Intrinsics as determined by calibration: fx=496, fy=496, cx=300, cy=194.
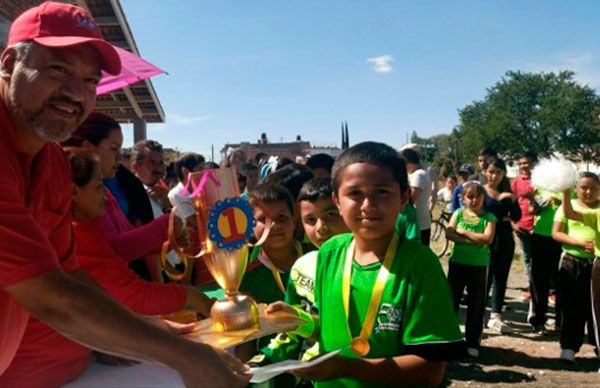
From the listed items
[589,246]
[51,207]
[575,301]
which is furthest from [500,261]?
[51,207]

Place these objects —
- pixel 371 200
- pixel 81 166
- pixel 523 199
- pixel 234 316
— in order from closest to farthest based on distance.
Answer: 1. pixel 371 200
2. pixel 234 316
3. pixel 81 166
4. pixel 523 199

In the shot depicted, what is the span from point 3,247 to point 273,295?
1622 mm

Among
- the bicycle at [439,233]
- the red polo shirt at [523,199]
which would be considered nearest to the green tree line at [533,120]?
the bicycle at [439,233]

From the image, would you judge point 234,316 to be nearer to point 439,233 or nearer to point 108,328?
point 108,328

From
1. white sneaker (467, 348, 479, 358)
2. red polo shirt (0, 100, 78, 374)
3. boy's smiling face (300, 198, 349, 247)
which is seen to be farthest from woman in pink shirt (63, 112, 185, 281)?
white sneaker (467, 348, 479, 358)

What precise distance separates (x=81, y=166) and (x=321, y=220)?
1240 mm

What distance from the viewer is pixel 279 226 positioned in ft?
8.99

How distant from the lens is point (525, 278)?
29.3 feet

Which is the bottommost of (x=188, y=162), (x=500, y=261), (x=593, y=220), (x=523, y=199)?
(x=500, y=261)

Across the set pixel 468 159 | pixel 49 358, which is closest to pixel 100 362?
pixel 49 358

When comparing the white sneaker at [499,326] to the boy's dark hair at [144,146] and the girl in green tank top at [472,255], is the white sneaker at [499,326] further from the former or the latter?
the boy's dark hair at [144,146]

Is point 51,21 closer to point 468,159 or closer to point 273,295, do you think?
point 273,295

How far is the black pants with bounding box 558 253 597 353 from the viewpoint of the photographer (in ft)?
16.2

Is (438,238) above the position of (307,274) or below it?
below
